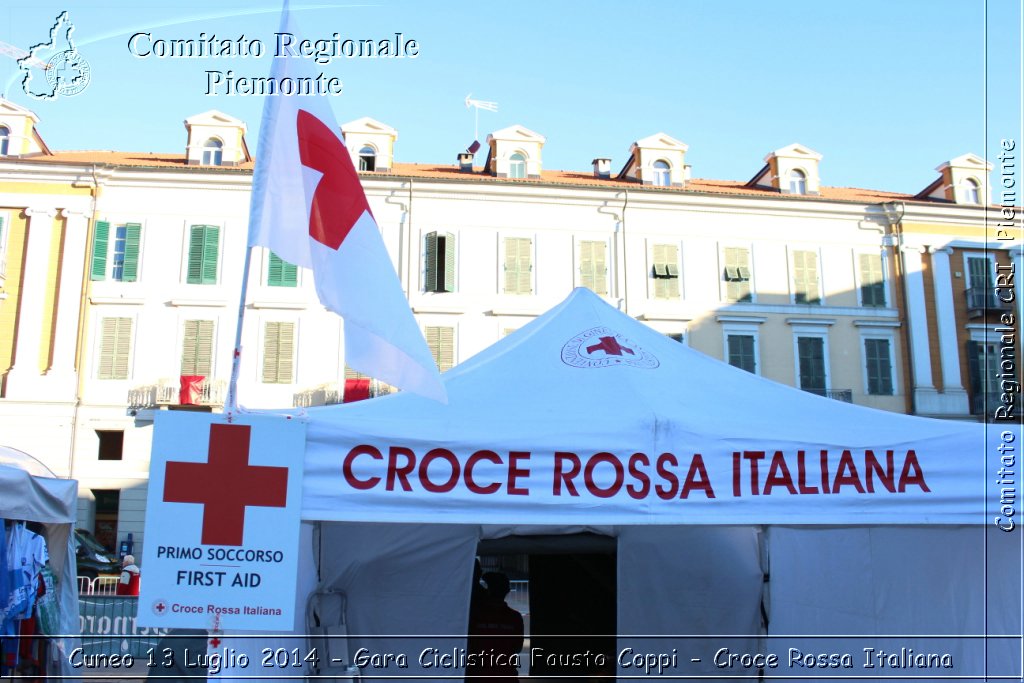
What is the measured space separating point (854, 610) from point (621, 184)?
24113 millimetres

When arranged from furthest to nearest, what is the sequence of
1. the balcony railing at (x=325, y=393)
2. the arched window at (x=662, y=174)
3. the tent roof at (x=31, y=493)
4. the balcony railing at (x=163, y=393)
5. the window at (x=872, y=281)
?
the arched window at (x=662, y=174) < the window at (x=872, y=281) < the balcony railing at (x=325, y=393) < the balcony railing at (x=163, y=393) < the tent roof at (x=31, y=493)

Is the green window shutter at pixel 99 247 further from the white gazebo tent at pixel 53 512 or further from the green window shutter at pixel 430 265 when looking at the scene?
the white gazebo tent at pixel 53 512

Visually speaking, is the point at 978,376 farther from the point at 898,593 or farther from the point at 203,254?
the point at 898,593

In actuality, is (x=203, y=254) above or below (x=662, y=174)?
below

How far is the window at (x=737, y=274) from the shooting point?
29016 millimetres

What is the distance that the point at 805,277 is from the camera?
29594 millimetres

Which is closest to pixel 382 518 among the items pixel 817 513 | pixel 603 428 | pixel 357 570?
pixel 603 428

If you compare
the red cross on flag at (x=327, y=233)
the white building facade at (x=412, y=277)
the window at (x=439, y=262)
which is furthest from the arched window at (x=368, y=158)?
the red cross on flag at (x=327, y=233)

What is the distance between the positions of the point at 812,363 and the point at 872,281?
3.52 metres

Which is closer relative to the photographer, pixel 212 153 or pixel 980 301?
pixel 212 153

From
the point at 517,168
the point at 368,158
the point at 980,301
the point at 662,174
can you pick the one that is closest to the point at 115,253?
the point at 368,158

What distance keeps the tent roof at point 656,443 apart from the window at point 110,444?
22.8 meters

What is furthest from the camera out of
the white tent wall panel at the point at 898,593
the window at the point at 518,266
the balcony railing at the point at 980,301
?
the balcony railing at the point at 980,301

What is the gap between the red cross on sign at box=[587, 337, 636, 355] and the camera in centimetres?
616
